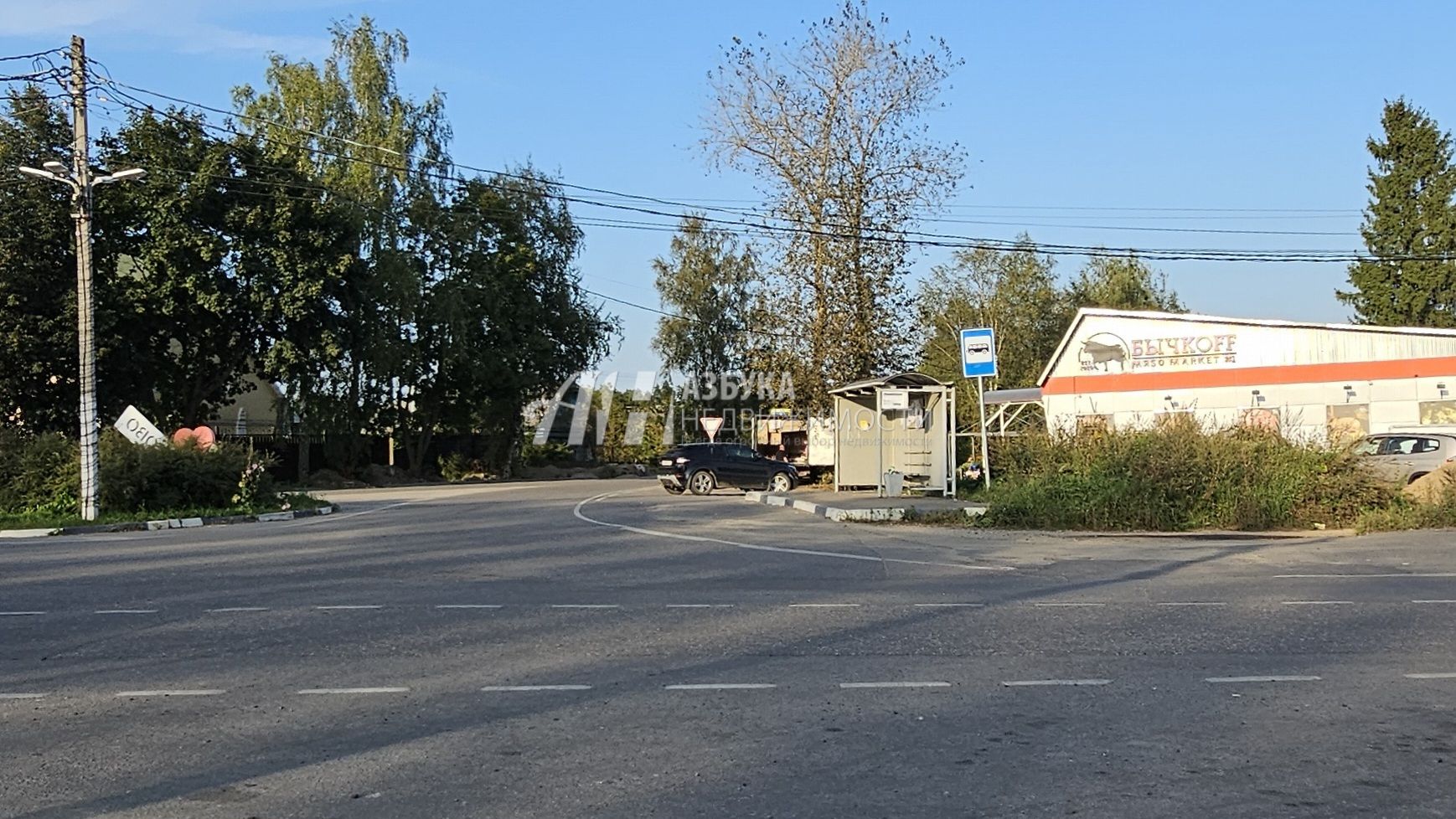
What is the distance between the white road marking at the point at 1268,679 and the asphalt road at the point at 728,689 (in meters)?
0.03

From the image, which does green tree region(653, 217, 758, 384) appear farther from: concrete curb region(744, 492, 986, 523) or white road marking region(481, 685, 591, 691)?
white road marking region(481, 685, 591, 691)

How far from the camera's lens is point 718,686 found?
7664 millimetres

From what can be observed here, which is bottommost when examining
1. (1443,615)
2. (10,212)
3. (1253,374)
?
(1443,615)

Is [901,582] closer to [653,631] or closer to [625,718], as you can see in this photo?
[653,631]

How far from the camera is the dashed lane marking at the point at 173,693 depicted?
742 centimetres

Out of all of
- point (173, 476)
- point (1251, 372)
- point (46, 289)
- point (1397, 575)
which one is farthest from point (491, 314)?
point (1397, 575)

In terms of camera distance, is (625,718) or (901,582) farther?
(901,582)

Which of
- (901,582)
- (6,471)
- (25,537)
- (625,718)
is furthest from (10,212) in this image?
(625,718)

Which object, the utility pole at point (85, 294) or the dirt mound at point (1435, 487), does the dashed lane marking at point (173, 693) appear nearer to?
A: the utility pole at point (85, 294)

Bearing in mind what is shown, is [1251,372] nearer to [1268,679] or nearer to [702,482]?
[702,482]

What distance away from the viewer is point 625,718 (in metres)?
6.79

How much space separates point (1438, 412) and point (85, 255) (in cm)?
3409

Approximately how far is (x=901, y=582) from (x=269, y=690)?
293 inches

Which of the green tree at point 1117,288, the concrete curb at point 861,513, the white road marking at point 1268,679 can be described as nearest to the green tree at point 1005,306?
the green tree at point 1117,288
